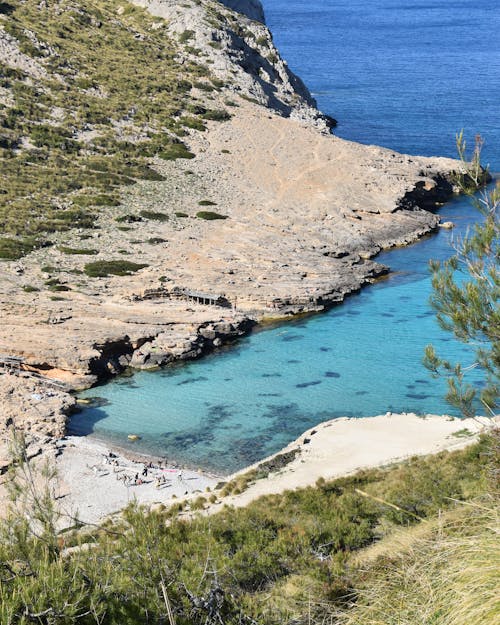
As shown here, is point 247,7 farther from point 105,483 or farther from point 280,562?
point 280,562

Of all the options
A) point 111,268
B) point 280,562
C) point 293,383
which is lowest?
point 293,383

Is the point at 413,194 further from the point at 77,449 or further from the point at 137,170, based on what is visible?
the point at 77,449

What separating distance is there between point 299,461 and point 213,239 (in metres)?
28.4

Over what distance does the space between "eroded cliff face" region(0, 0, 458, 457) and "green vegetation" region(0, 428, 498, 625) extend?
1567 centimetres

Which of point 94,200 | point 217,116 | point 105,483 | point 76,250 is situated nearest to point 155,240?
point 76,250

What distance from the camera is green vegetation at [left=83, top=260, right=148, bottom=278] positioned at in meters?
48.2

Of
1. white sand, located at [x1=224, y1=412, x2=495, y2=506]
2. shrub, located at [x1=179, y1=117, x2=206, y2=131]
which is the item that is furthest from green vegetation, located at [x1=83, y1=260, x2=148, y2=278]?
shrub, located at [x1=179, y1=117, x2=206, y2=131]

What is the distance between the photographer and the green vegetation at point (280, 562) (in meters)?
8.09

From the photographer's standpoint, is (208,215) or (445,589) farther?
(208,215)

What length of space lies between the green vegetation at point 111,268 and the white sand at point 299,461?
1751 cm

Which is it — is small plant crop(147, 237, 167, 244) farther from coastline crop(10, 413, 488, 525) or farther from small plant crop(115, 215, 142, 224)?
coastline crop(10, 413, 488, 525)

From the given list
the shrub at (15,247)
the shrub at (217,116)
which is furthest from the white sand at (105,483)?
the shrub at (217,116)

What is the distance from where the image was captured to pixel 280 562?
53.6 feet

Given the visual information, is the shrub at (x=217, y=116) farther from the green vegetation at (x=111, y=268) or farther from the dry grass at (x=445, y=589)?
the dry grass at (x=445, y=589)
